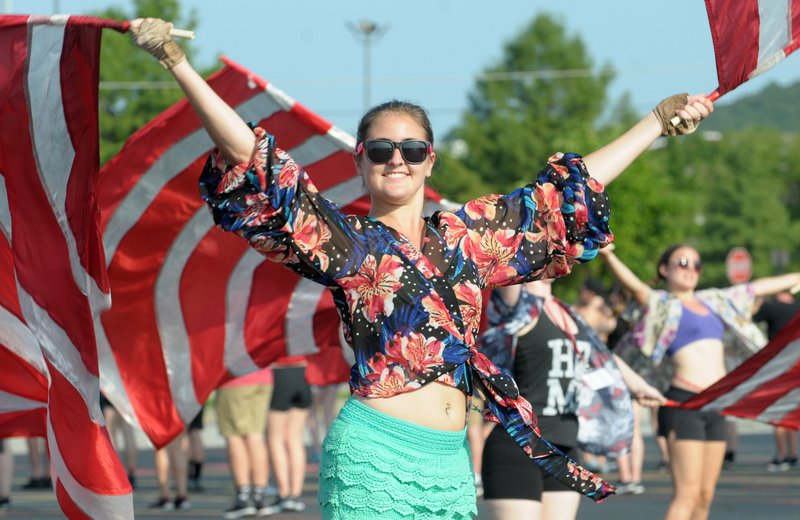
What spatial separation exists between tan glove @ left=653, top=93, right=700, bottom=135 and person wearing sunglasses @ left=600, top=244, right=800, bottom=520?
3.56 m

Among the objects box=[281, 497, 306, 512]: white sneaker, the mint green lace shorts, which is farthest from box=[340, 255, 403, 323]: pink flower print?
box=[281, 497, 306, 512]: white sneaker

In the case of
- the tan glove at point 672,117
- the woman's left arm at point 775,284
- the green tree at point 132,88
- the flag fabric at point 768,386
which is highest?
the green tree at point 132,88

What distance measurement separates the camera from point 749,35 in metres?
4.78

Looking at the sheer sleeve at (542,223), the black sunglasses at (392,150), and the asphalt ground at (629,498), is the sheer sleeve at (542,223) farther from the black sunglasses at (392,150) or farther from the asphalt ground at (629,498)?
the asphalt ground at (629,498)

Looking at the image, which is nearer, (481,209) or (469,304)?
(469,304)

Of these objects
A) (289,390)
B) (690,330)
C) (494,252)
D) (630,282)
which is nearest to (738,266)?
(289,390)

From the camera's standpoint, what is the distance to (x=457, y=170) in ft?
212

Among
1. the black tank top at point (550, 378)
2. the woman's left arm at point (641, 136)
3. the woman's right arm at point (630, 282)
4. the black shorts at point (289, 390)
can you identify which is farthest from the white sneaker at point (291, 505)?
the woman's left arm at point (641, 136)

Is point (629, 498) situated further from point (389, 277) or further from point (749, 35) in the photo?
point (389, 277)

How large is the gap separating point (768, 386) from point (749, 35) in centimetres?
305

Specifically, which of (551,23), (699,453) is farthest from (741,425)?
(551,23)

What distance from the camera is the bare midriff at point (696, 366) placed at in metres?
8.48

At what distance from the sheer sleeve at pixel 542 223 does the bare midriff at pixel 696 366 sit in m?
4.34

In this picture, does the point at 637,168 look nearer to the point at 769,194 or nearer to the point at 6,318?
the point at 769,194
